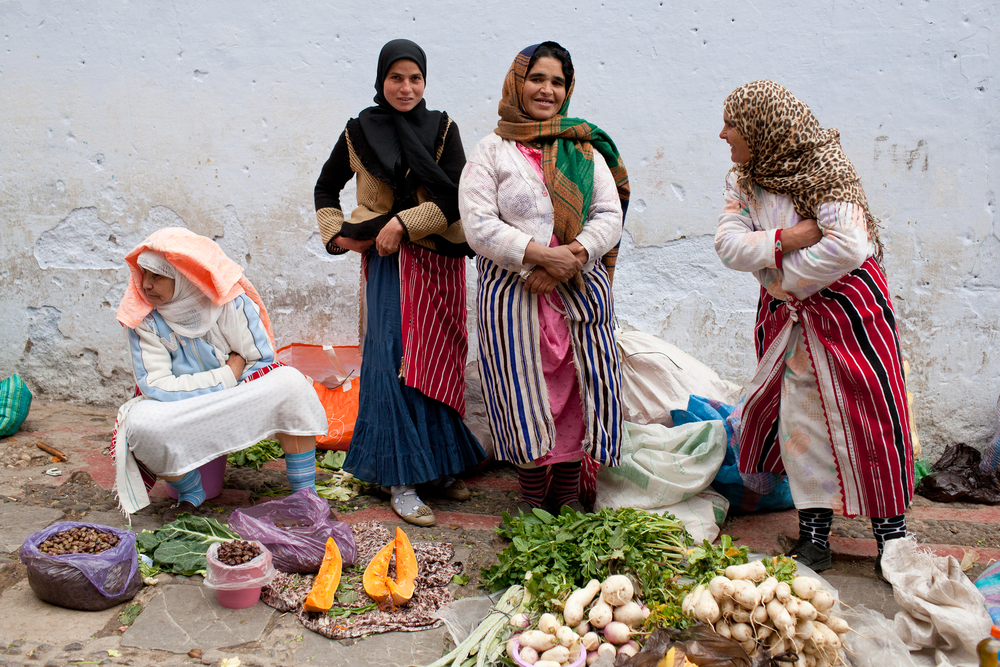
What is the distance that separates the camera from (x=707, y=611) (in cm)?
221

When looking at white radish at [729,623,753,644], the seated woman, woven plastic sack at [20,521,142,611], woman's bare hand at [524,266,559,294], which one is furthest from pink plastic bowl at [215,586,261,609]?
white radish at [729,623,753,644]

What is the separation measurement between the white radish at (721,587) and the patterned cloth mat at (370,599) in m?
0.96

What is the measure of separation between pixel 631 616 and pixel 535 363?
1.05m

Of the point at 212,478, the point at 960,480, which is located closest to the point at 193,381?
the point at 212,478

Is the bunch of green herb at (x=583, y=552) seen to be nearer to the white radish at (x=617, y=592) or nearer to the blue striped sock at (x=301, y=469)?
the white radish at (x=617, y=592)

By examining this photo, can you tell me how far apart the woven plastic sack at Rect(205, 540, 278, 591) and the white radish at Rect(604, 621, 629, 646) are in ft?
4.01

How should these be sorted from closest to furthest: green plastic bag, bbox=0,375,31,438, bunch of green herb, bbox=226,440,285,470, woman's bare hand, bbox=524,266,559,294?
woman's bare hand, bbox=524,266,559,294
bunch of green herb, bbox=226,440,285,470
green plastic bag, bbox=0,375,31,438

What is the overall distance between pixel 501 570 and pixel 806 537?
127 centimetres

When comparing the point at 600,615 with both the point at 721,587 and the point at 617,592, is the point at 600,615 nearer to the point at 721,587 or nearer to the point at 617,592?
the point at 617,592

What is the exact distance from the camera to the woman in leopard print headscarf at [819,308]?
8.61ft

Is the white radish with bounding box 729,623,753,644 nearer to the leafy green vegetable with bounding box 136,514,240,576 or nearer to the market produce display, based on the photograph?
the leafy green vegetable with bounding box 136,514,240,576

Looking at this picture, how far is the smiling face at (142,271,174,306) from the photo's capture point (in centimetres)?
309

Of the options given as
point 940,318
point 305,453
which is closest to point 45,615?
point 305,453

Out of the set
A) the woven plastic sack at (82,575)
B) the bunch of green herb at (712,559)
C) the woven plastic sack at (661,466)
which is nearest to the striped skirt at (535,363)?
the woven plastic sack at (661,466)
